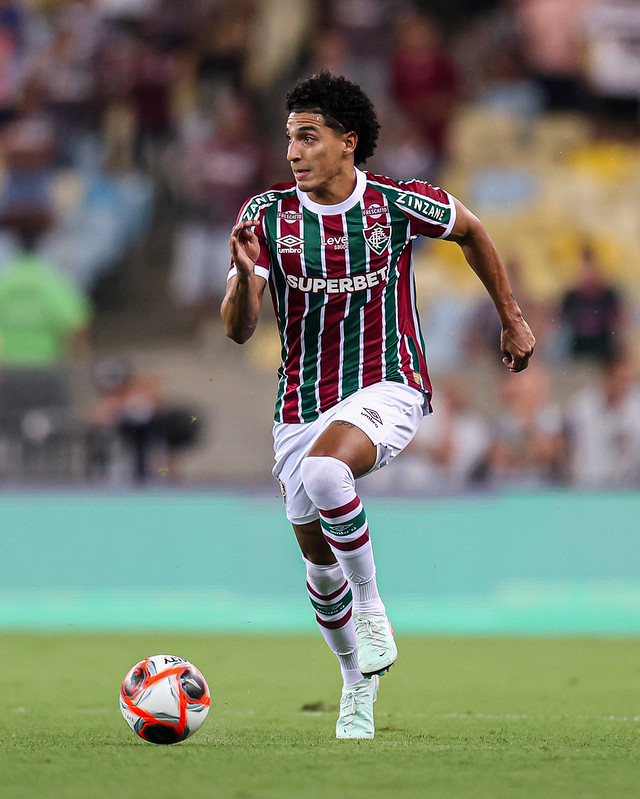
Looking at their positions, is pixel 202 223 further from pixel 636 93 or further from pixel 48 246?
pixel 636 93

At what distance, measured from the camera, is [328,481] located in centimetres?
476

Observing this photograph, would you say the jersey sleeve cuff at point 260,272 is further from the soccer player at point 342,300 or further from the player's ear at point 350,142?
the player's ear at point 350,142

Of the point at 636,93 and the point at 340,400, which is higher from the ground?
the point at 636,93

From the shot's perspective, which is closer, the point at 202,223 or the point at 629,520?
the point at 629,520

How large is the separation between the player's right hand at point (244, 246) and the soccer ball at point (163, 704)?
4.79 feet

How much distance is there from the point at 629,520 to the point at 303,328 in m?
5.63

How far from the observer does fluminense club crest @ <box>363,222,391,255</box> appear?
5215 mm

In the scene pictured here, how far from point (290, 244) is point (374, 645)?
1541 millimetres

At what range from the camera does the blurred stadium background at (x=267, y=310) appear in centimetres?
1029

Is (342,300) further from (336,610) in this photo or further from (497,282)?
(336,610)

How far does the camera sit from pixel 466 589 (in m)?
10.2

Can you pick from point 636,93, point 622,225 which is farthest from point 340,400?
point 636,93

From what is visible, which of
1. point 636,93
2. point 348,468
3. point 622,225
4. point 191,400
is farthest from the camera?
point 636,93

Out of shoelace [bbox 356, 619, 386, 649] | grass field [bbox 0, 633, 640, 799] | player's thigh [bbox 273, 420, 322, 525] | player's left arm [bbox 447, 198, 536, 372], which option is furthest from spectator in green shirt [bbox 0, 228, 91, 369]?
shoelace [bbox 356, 619, 386, 649]
